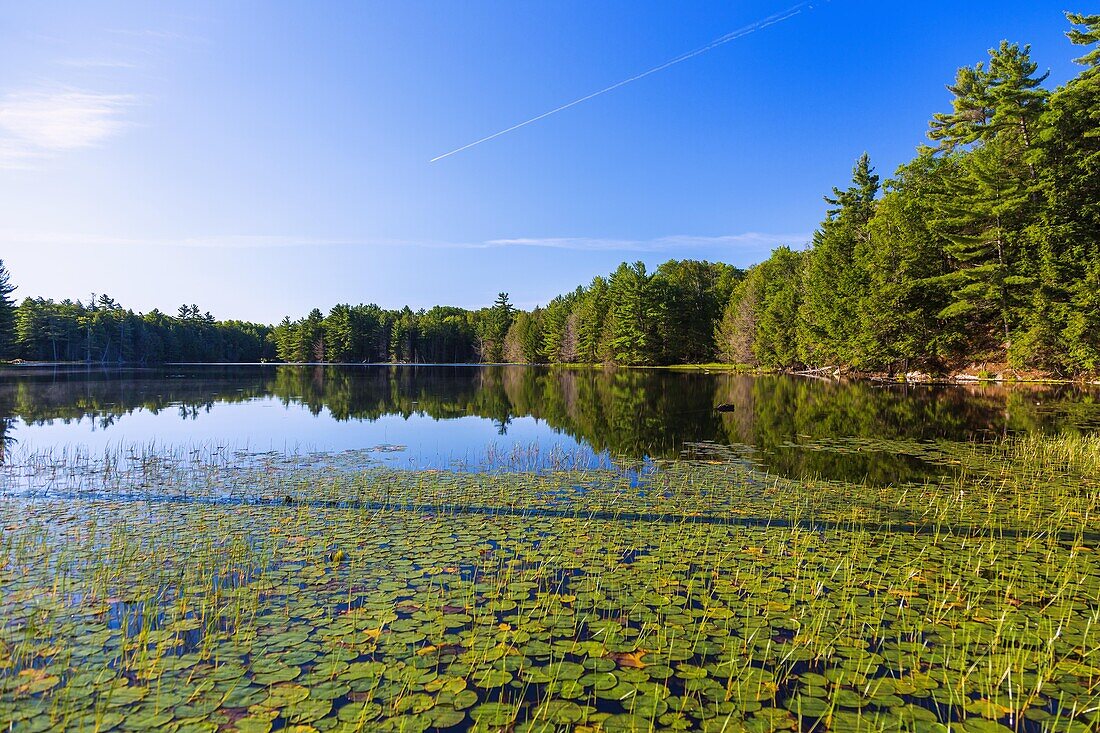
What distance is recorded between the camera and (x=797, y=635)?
17.8ft

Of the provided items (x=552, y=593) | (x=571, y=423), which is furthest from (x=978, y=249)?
(x=552, y=593)

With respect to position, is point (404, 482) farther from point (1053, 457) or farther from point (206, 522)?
point (1053, 457)

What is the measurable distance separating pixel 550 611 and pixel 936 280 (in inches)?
2050

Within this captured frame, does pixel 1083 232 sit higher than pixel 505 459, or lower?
higher

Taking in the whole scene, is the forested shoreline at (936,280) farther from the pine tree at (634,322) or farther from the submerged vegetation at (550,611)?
the submerged vegetation at (550,611)

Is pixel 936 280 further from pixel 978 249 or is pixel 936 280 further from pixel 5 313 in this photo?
pixel 5 313

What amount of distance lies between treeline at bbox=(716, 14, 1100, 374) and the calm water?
274 inches

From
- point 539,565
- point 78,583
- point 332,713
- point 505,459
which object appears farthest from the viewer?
point 505,459

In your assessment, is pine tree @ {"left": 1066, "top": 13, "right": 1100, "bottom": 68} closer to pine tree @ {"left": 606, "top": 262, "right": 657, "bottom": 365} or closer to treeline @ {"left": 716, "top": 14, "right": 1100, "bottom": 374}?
treeline @ {"left": 716, "top": 14, "right": 1100, "bottom": 374}

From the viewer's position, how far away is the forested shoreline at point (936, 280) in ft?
126

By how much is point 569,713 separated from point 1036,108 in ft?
180

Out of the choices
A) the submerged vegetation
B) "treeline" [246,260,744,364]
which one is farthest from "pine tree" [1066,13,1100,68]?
"treeline" [246,260,744,364]

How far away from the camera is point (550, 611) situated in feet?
19.8

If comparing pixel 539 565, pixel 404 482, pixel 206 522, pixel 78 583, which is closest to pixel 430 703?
pixel 539 565
